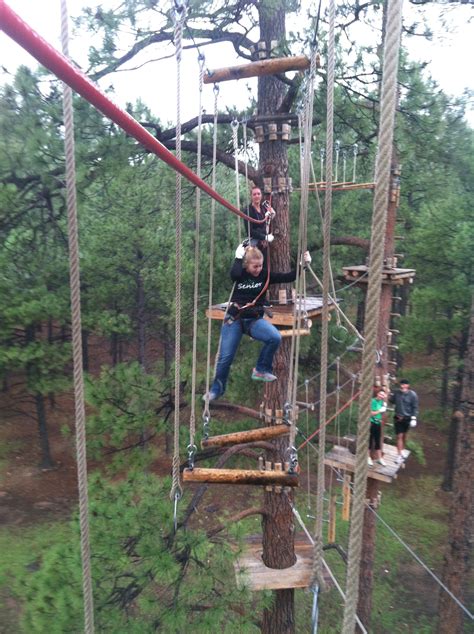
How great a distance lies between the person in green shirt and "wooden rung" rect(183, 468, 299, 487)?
8.38 ft

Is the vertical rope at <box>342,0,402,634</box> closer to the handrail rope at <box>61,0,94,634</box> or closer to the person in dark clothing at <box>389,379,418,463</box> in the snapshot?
the handrail rope at <box>61,0,94,634</box>

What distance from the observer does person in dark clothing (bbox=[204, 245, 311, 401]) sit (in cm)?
363

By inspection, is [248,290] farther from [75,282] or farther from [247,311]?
[75,282]

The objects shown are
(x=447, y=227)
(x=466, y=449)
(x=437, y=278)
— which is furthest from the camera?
(x=437, y=278)

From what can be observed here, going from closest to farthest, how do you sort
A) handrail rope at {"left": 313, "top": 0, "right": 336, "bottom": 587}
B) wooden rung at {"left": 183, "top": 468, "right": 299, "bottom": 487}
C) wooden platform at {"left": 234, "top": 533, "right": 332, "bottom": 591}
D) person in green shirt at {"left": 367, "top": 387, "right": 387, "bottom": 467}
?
1. handrail rope at {"left": 313, "top": 0, "right": 336, "bottom": 587}
2. wooden rung at {"left": 183, "top": 468, "right": 299, "bottom": 487}
3. wooden platform at {"left": 234, "top": 533, "right": 332, "bottom": 591}
4. person in green shirt at {"left": 367, "top": 387, "right": 387, "bottom": 467}

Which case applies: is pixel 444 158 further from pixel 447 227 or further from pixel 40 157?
pixel 40 157

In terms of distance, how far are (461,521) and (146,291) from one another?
26.8 ft

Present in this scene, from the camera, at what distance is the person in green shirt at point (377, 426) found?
5258 millimetres

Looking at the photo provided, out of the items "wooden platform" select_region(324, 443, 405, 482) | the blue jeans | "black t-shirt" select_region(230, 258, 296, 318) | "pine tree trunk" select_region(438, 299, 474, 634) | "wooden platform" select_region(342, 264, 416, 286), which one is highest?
"wooden platform" select_region(342, 264, 416, 286)

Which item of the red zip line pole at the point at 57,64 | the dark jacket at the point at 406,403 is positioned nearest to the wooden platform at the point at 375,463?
the dark jacket at the point at 406,403

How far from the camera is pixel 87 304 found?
9648 millimetres

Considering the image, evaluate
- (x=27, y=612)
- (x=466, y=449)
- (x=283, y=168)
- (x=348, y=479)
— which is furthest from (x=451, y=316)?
(x=27, y=612)

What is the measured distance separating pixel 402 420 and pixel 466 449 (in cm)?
106

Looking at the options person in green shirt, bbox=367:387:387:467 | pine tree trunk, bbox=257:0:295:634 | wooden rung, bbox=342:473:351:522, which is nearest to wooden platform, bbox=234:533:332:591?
pine tree trunk, bbox=257:0:295:634
